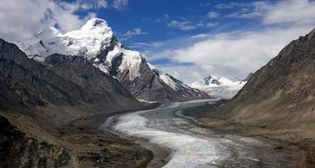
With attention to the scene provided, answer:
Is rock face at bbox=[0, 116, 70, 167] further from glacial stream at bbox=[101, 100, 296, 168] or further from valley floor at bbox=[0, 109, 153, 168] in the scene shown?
glacial stream at bbox=[101, 100, 296, 168]

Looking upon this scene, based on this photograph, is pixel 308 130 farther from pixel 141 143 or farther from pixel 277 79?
pixel 277 79

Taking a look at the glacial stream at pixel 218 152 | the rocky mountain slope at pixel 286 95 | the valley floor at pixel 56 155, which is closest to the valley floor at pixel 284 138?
the rocky mountain slope at pixel 286 95

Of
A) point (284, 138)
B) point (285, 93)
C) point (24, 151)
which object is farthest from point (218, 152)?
point (285, 93)

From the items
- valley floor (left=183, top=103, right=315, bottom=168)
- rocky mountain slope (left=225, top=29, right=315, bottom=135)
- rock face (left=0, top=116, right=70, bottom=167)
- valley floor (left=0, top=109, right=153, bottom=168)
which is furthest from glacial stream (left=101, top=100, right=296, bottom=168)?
rocky mountain slope (left=225, top=29, right=315, bottom=135)

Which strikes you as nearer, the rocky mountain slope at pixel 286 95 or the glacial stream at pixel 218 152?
the glacial stream at pixel 218 152

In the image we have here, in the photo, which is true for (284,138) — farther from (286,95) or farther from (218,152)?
(286,95)

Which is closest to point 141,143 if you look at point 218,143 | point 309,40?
point 218,143

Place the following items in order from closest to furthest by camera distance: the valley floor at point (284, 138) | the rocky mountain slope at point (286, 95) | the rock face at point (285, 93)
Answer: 1. the valley floor at point (284, 138)
2. the rocky mountain slope at point (286, 95)
3. the rock face at point (285, 93)

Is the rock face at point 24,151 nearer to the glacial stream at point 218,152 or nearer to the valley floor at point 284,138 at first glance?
the glacial stream at point 218,152
